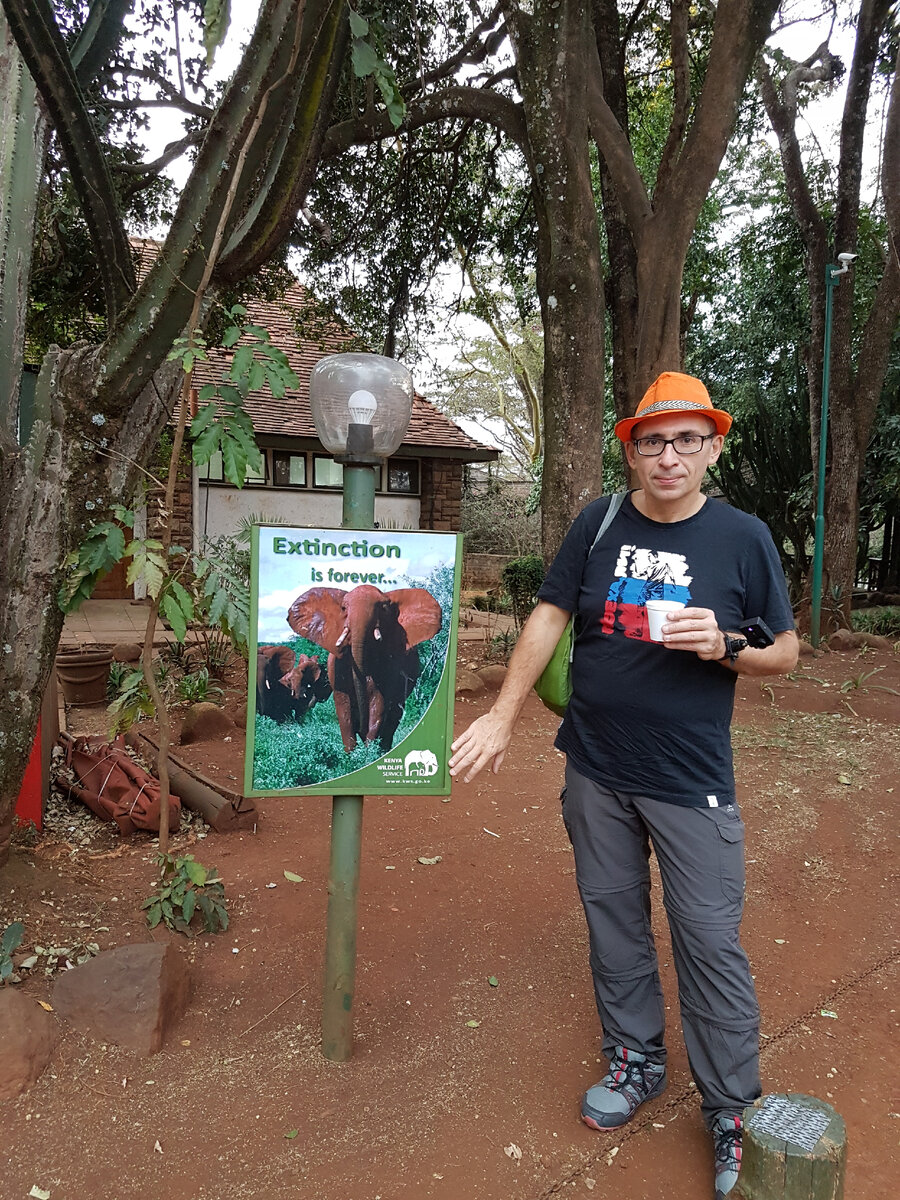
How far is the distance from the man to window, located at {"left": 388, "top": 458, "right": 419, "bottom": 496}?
40.8 feet

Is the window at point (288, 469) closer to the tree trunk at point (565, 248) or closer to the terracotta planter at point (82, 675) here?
the terracotta planter at point (82, 675)

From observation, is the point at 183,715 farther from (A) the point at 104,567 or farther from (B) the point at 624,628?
(B) the point at 624,628

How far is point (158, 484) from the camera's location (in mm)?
2842

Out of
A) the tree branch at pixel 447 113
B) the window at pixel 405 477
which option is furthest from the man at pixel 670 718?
the window at pixel 405 477

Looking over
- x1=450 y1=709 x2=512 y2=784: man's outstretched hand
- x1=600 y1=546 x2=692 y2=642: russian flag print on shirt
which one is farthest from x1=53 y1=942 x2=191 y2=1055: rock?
x1=600 y1=546 x2=692 y2=642: russian flag print on shirt

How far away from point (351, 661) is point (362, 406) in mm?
709

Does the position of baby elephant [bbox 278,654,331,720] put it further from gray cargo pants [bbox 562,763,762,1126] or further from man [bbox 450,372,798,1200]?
gray cargo pants [bbox 562,763,762,1126]

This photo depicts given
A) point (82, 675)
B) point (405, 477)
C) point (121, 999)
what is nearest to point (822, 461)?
point (405, 477)

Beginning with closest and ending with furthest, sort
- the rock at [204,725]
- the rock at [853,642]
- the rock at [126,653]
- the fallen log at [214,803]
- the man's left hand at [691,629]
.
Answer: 1. the man's left hand at [691,629]
2. the fallen log at [214,803]
3. the rock at [204,725]
4. the rock at [126,653]
5. the rock at [853,642]

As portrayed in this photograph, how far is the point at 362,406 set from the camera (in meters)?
2.36

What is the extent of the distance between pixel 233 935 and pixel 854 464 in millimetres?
9812

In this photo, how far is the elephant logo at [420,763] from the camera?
242 centimetres

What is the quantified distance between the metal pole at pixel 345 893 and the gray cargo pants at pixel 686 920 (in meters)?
0.65

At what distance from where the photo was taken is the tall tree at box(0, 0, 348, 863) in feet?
8.32
